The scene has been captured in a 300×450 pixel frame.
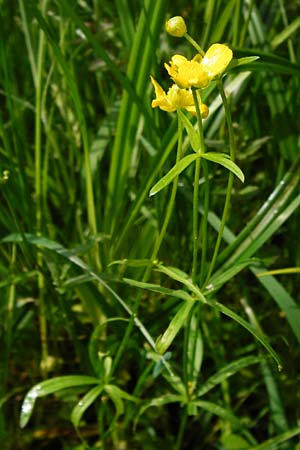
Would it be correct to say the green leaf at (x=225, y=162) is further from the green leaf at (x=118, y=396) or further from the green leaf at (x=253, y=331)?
the green leaf at (x=118, y=396)

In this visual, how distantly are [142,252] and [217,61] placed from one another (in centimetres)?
42

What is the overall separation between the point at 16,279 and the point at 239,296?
1.12ft

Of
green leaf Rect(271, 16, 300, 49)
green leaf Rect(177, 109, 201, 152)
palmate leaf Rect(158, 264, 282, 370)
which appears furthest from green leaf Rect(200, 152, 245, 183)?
green leaf Rect(271, 16, 300, 49)

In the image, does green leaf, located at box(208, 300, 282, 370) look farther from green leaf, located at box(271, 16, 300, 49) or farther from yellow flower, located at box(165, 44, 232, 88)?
green leaf, located at box(271, 16, 300, 49)

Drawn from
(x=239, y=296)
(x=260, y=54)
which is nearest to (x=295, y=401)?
(x=239, y=296)

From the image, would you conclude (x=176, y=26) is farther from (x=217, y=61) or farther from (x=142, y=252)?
(x=142, y=252)

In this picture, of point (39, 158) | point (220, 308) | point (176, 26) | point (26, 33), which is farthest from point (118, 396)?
point (26, 33)

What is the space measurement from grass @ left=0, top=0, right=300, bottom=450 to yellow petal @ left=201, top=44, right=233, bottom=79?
233mm

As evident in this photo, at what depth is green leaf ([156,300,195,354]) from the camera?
76 cm

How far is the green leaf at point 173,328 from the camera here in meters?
0.76

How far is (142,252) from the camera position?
100 cm

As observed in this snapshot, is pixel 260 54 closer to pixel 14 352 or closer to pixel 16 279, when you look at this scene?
pixel 16 279

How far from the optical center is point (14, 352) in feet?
3.52

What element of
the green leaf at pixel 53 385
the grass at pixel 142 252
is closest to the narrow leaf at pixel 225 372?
the grass at pixel 142 252
